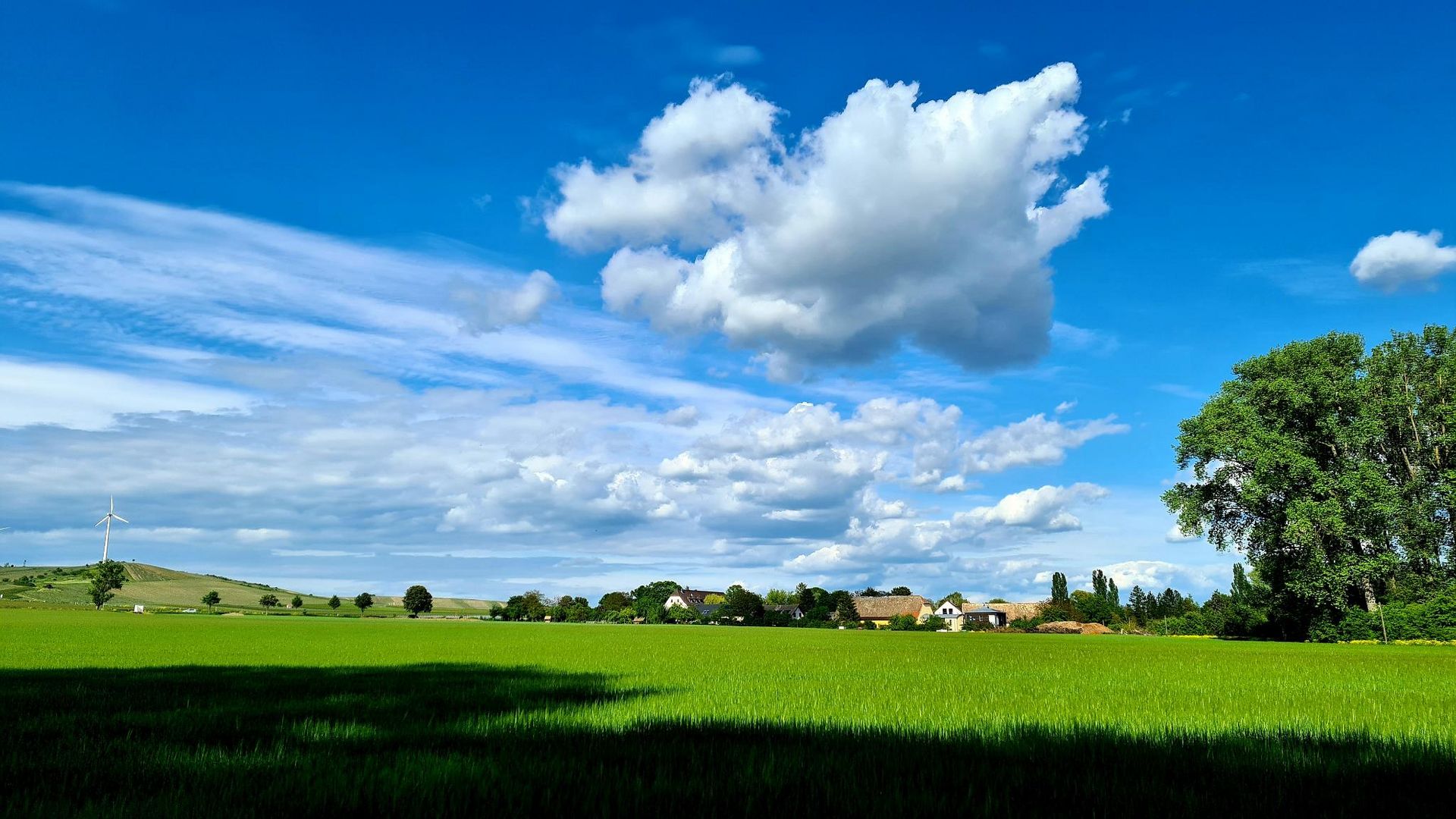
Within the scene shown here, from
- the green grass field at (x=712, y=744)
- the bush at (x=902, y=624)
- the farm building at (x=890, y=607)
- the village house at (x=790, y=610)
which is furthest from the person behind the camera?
the farm building at (x=890, y=607)

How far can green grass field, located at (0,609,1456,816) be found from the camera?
5.53m

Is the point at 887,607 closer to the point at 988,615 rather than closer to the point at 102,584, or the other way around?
the point at 988,615

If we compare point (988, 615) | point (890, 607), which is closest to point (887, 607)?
point (890, 607)

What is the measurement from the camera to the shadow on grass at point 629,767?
5367 mm

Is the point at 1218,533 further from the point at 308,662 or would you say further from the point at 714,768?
the point at 714,768

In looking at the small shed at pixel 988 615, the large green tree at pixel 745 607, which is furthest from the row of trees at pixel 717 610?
the small shed at pixel 988 615

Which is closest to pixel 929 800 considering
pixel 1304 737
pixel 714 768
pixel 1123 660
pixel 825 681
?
pixel 714 768

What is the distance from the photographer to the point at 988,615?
18525 cm

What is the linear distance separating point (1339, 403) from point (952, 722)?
183ft

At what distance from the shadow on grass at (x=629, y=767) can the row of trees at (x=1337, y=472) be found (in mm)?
48252

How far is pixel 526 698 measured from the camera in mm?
12828

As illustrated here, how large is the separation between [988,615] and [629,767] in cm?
19442

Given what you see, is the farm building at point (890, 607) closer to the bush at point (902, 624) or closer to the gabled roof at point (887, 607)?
the gabled roof at point (887, 607)

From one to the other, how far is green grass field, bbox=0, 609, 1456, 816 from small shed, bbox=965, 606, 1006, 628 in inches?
6910
